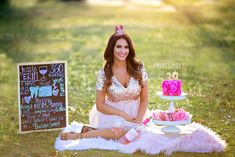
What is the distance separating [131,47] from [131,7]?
9362mm

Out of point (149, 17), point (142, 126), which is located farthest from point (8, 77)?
point (149, 17)

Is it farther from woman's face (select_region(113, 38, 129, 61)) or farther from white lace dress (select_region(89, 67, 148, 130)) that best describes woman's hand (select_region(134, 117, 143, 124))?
woman's face (select_region(113, 38, 129, 61))

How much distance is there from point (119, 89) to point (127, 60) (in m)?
0.31

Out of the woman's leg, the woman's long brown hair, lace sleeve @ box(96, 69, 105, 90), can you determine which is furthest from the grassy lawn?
the woman's long brown hair

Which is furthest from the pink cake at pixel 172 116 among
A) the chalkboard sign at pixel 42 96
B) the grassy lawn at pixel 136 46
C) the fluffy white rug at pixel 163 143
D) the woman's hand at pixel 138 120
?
the chalkboard sign at pixel 42 96

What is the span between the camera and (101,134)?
17.9ft

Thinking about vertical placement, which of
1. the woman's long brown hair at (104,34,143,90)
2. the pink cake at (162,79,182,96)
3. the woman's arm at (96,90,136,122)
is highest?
the woman's long brown hair at (104,34,143,90)

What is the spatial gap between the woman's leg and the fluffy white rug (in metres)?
0.08

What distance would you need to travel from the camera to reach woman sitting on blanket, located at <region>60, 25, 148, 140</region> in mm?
5520

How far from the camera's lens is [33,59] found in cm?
1020

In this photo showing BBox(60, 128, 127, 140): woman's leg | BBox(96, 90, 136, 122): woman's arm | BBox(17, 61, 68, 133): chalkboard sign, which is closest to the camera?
BBox(60, 128, 127, 140): woman's leg

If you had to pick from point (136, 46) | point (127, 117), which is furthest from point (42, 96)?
point (136, 46)

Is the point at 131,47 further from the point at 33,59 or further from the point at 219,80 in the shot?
the point at 33,59

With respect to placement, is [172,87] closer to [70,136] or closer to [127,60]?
[127,60]
